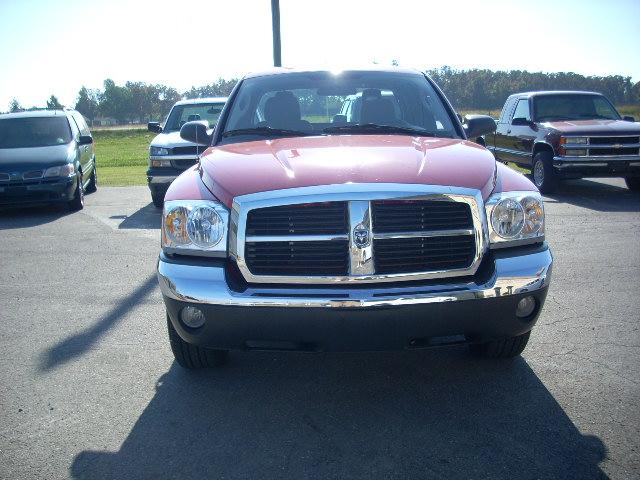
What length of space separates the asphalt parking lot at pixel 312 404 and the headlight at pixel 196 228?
2.85ft

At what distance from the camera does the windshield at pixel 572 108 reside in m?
12.4

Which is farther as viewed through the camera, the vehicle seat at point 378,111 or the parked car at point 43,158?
the parked car at point 43,158

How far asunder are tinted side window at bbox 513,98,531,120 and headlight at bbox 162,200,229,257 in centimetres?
1086

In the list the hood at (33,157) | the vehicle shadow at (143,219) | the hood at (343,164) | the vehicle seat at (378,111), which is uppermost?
the vehicle seat at (378,111)

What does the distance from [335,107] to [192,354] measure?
222cm

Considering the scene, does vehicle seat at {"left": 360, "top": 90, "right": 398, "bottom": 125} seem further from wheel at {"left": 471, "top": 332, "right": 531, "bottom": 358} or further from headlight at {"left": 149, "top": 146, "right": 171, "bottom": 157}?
headlight at {"left": 149, "top": 146, "right": 171, "bottom": 157}

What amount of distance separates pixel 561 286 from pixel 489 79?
122ft

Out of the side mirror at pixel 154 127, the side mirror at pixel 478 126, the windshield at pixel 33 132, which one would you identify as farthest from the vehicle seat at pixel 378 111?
the windshield at pixel 33 132

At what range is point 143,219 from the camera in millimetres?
10039

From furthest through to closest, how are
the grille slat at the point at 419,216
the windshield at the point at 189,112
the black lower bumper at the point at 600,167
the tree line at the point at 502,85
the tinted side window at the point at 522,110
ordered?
the tree line at the point at 502,85, the tinted side window at the point at 522,110, the windshield at the point at 189,112, the black lower bumper at the point at 600,167, the grille slat at the point at 419,216

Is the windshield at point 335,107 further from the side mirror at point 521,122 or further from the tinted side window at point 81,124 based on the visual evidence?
the tinted side window at point 81,124

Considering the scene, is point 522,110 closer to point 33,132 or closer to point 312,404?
point 33,132

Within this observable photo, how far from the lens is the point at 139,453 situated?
9.58ft

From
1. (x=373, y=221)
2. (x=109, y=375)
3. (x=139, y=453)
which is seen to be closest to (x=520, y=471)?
(x=373, y=221)
